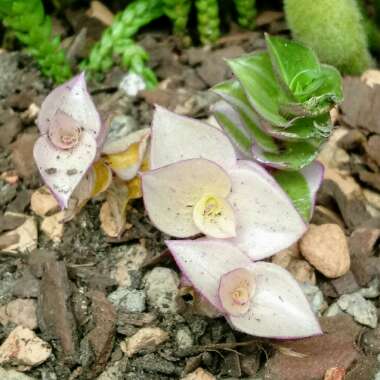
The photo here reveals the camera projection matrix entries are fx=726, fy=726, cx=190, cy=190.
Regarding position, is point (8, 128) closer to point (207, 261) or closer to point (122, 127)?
point (122, 127)

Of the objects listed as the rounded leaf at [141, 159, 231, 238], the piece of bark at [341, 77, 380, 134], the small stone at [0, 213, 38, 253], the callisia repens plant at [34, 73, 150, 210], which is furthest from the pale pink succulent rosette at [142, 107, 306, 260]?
the piece of bark at [341, 77, 380, 134]

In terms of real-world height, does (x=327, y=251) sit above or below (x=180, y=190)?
below

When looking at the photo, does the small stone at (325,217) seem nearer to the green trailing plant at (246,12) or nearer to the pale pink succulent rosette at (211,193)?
the pale pink succulent rosette at (211,193)

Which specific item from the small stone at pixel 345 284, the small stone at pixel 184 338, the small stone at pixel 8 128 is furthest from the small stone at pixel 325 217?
the small stone at pixel 8 128

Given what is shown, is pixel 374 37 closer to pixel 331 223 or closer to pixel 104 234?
pixel 331 223

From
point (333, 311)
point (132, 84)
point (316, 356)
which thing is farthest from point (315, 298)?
point (132, 84)

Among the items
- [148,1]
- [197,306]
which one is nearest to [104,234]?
[197,306]

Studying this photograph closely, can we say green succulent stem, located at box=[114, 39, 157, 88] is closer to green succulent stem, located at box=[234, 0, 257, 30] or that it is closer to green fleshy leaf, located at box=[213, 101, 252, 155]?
green succulent stem, located at box=[234, 0, 257, 30]
